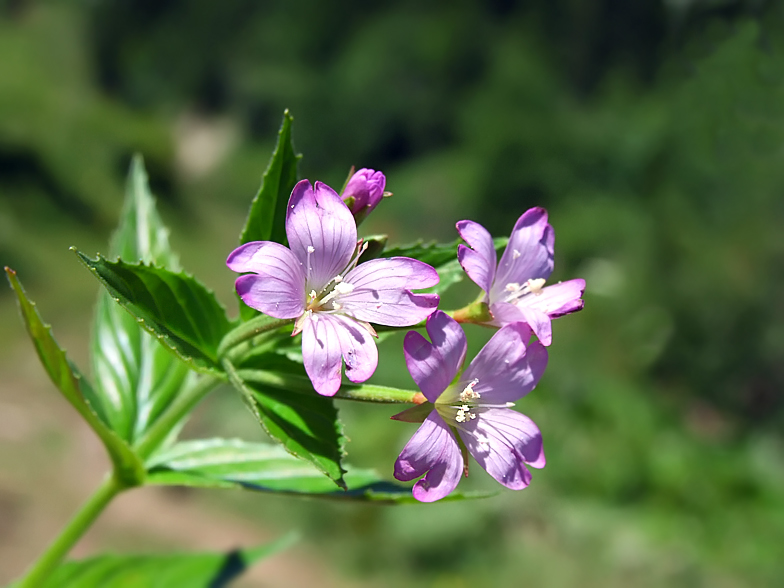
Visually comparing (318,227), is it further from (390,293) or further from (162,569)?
(162,569)

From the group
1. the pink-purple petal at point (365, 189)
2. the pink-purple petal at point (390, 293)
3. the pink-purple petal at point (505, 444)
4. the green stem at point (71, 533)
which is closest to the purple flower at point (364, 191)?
the pink-purple petal at point (365, 189)

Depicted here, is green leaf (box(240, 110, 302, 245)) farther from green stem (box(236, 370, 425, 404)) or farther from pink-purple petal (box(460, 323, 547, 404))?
pink-purple petal (box(460, 323, 547, 404))

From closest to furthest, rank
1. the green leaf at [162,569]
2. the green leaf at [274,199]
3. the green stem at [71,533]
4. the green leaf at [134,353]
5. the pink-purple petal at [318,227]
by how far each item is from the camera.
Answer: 1. the pink-purple petal at [318,227]
2. the green leaf at [274,199]
3. the green stem at [71,533]
4. the green leaf at [134,353]
5. the green leaf at [162,569]

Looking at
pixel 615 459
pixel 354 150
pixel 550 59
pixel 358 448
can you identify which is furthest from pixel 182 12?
pixel 615 459

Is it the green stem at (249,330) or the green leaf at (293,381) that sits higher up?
the green stem at (249,330)

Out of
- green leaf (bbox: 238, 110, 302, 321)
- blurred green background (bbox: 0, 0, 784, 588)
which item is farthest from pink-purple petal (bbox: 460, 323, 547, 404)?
blurred green background (bbox: 0, 0, 784, 588)

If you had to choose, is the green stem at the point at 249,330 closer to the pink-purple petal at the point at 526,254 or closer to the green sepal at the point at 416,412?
→ the green sepal at the point at 416,412

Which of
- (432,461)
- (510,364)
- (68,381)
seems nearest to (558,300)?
(510,364)
